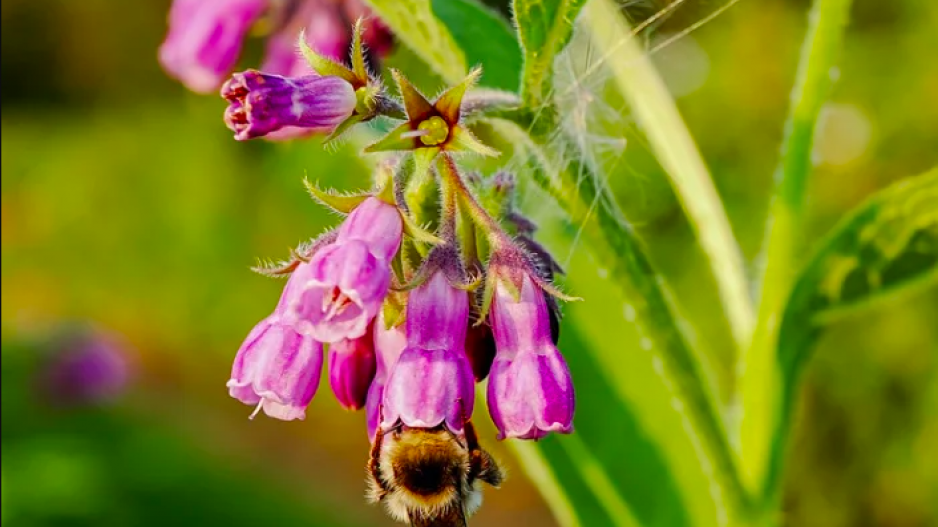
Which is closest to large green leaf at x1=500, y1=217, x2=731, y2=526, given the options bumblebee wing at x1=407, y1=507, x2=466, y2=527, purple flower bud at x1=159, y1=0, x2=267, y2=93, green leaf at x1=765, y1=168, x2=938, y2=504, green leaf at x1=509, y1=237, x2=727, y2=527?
green leaf at x1=509, y1=237, x2=727, y2=527

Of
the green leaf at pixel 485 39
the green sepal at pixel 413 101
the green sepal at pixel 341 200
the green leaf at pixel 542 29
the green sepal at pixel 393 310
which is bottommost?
the green sepal at pixel 393 310

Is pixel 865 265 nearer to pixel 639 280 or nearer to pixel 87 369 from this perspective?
pixel 639 280

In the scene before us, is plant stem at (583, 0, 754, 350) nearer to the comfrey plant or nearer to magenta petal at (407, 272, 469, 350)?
the comfrey plant

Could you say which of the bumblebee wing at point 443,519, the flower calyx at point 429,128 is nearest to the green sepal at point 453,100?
the flower calyx at point 429,128

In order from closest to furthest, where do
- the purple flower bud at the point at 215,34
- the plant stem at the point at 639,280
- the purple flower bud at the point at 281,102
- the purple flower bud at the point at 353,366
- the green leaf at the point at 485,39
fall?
the purple flower bud at the point at 281,102 → the purple flower bud at the point at 353,366 → the plant stem at the point at 639,280 → the green leaf at the point at 485,39 → the purple flower bud at the point at 215,34

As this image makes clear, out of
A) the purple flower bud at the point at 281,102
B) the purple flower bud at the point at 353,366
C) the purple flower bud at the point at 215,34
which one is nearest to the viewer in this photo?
the purple flower bud at the point at 281,102

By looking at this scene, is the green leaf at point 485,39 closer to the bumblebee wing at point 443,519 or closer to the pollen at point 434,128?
the pollen at point 434,128
